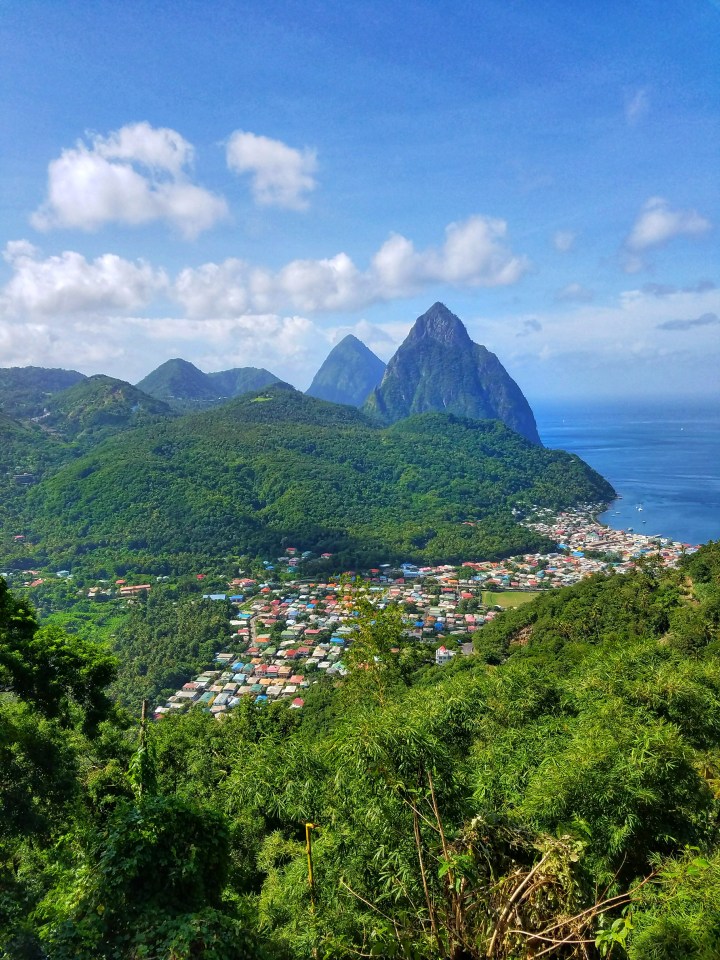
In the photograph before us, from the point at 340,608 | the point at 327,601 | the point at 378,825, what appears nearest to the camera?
the point at 378,825

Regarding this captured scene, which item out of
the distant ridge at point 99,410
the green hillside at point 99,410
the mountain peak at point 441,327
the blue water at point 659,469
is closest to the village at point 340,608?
the blue water at point 659,469

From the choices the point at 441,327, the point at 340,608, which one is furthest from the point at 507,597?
the point at 441,327

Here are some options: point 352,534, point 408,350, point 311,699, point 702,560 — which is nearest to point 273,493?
point 352,534

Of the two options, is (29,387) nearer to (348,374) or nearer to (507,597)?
(348,374)

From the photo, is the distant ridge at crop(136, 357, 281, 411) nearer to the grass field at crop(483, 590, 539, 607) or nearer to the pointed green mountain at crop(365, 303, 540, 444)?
the pointed green mountain at crop(365, 303, 540, 444)

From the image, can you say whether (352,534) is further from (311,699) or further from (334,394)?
(334,394)

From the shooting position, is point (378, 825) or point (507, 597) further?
point (507, 597)
